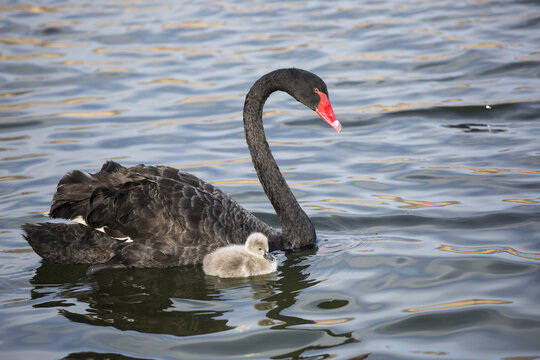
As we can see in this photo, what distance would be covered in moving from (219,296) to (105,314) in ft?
2.60

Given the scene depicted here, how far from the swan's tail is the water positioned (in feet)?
0.48

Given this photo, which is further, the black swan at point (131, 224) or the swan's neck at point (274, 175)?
the swan's neck at point (274, 175)

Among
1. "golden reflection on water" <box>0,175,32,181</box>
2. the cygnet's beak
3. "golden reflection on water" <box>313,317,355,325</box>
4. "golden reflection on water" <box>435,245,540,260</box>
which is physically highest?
"golden reflection on water" <box>0,175,32,181</box>

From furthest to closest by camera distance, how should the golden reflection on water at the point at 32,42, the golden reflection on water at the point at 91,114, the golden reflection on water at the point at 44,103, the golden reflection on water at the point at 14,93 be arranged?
the golden reflection on water at the point at 32,42 < the golden reflection on water at the point at 14,93 < the golden reflection on water at the point at 44,103 < the golden reflection on water at the point at 91,114

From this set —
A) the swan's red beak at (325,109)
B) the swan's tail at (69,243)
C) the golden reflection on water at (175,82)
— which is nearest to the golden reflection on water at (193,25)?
the golden reflection on water at (175,82)

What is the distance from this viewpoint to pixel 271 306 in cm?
523

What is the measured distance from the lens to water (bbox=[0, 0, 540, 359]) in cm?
486

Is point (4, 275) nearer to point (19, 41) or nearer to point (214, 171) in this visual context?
point (214, 171)

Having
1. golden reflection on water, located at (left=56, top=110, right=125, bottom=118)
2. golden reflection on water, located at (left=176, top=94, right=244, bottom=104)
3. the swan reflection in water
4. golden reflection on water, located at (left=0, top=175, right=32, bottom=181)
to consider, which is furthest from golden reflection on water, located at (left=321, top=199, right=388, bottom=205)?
golden reflection on water, located at (left=56, top=110, right=125, bottom=118)

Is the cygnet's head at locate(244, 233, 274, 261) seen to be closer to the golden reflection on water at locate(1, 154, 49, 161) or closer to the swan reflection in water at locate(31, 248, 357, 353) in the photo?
the swan reflection in water at locate(31, 248, 357, 353)

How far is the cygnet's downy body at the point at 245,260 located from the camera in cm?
570

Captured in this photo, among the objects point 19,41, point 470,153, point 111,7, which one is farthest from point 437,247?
point 111,7

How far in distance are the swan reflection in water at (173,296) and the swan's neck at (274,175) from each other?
0.18m

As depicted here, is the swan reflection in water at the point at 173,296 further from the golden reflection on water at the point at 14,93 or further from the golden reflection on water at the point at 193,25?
the golden reflection on water at the point at 193,25
